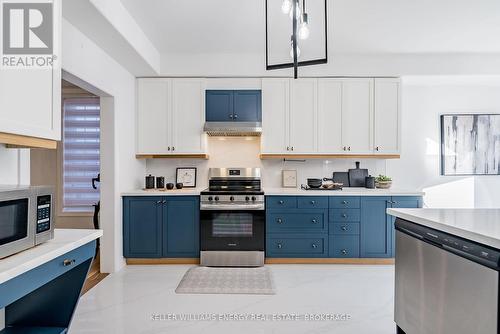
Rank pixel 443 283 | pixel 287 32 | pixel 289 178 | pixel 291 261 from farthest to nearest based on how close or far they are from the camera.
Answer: pixel 289 178 < pixel 291 261 < pixel 287 32 < pixel 443 283

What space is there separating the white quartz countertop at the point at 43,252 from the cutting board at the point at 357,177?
3.43 m

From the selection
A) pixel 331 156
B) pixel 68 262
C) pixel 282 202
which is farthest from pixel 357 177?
pixel 68 262

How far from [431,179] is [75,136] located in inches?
211

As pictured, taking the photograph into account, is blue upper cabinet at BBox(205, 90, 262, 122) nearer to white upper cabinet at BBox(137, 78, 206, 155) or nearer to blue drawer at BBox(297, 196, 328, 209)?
white upper cabinet at BBox(137, 78, 206, 155)

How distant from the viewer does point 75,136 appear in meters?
4.58

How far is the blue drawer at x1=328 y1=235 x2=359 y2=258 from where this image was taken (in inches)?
145

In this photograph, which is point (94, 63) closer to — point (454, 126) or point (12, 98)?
point (12, 98)

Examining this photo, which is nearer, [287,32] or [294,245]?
[287,32]

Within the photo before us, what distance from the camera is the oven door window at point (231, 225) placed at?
364cm

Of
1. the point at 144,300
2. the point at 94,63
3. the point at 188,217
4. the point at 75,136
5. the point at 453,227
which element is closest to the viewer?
the point at 453,227

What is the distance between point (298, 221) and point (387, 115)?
1.85 metres

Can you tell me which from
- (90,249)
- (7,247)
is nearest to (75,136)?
(90,249)

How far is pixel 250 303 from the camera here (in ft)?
8.70

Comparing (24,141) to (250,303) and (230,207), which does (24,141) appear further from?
(230,207)
